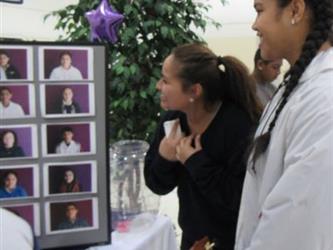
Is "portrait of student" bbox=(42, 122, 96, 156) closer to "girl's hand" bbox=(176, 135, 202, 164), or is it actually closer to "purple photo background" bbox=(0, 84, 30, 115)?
"purple photo background" bbox=(0, 84, 30, 115)

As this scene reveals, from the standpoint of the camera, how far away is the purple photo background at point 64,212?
1114 millimetres

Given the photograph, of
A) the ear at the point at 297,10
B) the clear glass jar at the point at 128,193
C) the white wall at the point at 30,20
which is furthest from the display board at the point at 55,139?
Answer: the white wall at the point at 30,20

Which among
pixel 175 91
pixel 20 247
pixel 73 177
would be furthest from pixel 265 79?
pixel 20 247

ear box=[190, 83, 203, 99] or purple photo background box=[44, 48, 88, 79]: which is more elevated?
purple photo background box=[44, 48, 88, 79]

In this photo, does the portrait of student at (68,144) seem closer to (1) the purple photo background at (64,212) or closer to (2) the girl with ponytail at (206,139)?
(1) the purple photo background at (64,212)

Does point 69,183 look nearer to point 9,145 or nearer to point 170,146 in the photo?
point 9,145

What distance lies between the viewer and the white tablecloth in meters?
1.23

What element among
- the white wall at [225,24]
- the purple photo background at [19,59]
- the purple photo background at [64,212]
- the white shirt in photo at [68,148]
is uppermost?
the white wall at [225,24]

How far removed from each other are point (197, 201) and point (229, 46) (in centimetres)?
451

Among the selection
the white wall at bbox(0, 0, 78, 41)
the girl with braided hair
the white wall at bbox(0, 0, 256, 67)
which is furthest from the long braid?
the white wall at bbox(0, 0, 78, 41)

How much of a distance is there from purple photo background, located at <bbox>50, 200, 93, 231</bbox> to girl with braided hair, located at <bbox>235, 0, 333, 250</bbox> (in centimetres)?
39

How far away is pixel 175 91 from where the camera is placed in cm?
140

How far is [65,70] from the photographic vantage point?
1.08m

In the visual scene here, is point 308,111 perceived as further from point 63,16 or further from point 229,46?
point 229,46
